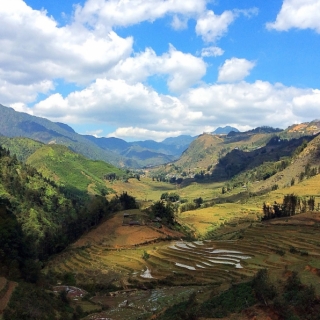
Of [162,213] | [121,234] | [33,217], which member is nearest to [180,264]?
[121,234]

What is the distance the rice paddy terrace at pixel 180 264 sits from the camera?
40.3 m

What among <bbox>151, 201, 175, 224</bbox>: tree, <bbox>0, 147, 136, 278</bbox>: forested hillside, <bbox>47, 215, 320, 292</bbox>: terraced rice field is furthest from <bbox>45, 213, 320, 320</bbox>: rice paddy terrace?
<bbox>151, 201, 175, 224</bbox>: tree

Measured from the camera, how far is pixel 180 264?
58.2 m

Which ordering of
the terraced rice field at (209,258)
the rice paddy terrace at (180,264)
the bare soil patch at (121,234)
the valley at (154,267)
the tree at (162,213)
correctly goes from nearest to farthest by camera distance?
the valley at (154,267), the rice paddy terrace at (180,264), the terraced rice field at (209,258), the bare soil patch at (121,234), the tree at (162,213)

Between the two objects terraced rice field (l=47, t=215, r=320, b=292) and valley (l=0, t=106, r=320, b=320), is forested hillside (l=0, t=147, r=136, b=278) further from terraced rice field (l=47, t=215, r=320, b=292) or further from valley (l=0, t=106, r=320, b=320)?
terraced rice field (l=47, t=215, r=320, b=292)

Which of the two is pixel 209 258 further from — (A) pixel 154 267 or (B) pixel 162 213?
(B) pixel 162 213

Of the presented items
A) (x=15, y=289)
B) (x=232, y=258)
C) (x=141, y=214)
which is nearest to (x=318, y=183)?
(x=141, y=214)

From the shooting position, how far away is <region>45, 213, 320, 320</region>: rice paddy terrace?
132 feet

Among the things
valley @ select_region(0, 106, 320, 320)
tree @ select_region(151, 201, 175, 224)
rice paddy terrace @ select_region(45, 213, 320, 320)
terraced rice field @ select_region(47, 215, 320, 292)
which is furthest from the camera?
tree @ select_region(151, 201, 175, 224)

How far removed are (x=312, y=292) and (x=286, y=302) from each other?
1.65 meters

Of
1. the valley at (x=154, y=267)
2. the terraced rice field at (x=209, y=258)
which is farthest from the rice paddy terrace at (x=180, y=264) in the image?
the valley at (x=154, y=267)

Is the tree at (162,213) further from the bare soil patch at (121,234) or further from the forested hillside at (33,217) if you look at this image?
the forested hillside at (33,217)

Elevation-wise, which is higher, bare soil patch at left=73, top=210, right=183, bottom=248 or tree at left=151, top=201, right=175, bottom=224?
tree at left=151, top=201, right=175, bottom=224

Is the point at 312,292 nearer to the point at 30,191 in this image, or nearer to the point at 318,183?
the point at 30,191
